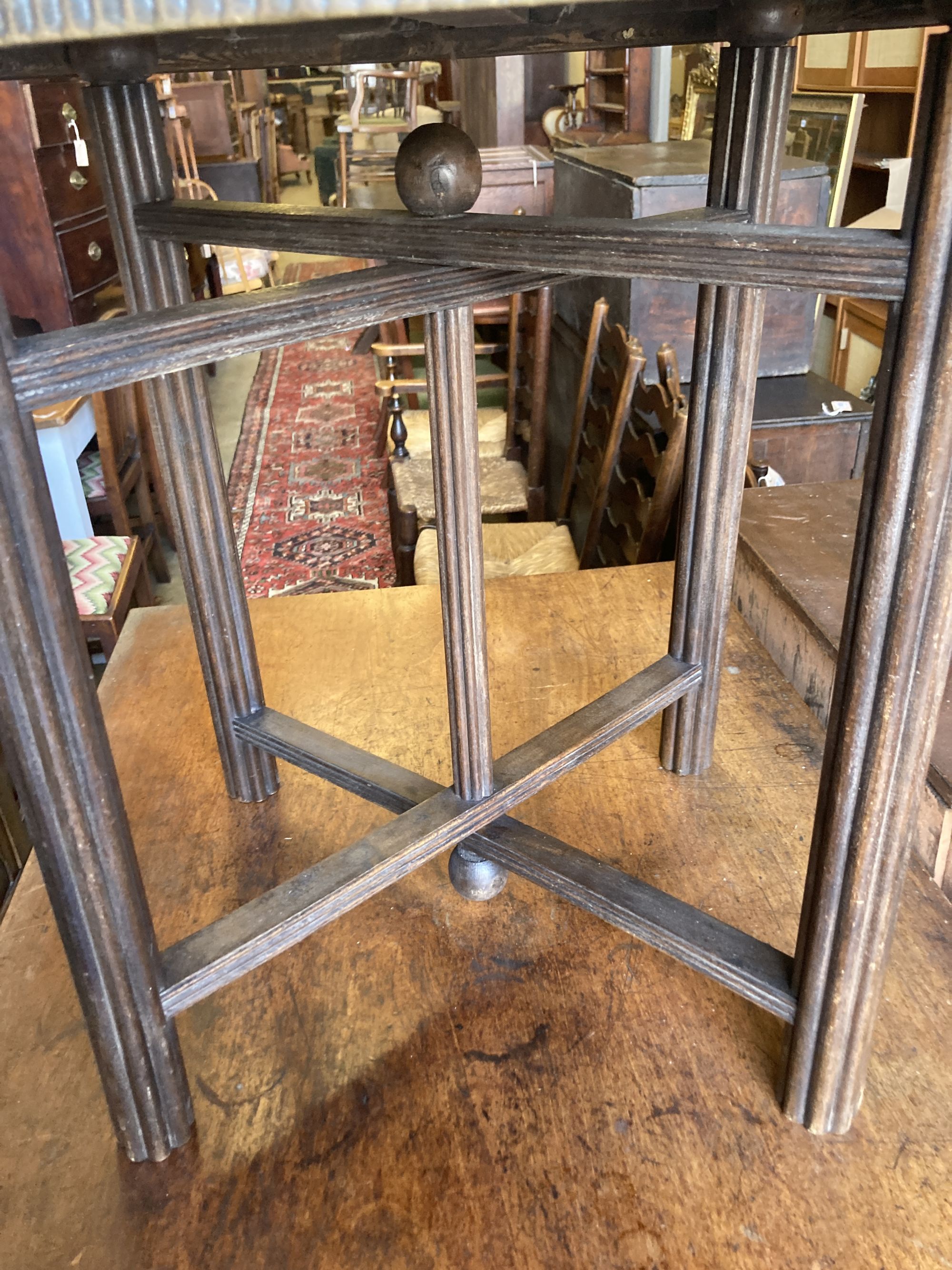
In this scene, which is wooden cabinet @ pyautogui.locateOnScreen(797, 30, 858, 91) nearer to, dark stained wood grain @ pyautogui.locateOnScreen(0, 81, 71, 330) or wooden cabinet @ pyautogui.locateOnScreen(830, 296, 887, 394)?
wooden cabinet @ pyautogui.locateOnScreen(830, 296, 887, 394)

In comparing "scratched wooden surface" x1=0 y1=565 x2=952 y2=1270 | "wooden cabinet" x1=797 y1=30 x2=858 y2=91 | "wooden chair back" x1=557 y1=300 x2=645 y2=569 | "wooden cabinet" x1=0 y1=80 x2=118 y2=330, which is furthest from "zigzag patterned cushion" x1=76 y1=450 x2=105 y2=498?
"wooden cabinet" x1=797 y1=30 x2=858 y2=91

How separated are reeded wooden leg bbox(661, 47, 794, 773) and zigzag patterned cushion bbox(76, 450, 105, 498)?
80.2 inches

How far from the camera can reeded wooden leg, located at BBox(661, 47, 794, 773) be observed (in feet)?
2.20

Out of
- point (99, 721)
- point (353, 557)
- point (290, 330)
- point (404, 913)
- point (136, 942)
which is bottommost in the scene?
point (353, 557)

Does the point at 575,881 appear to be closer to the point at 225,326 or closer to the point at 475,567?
the point at 475,567

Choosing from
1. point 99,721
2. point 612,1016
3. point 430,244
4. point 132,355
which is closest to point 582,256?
point 430,244

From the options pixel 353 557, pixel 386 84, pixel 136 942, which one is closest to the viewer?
pixel 136 942

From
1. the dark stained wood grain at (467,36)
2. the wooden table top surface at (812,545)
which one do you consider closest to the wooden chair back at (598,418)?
the wooden table top surface at (812,545)

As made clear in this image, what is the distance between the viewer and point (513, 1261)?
0.53 meters

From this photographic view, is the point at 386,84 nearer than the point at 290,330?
No

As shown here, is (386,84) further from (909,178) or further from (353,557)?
(909,178)

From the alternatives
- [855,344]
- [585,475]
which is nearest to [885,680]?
[585,475]

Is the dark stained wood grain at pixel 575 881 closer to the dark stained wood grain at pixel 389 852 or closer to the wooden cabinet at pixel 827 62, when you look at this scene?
the dark stained wood grain at pixel 389 852

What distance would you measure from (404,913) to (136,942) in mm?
290
